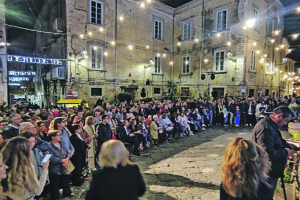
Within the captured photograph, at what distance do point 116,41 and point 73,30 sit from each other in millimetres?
3562

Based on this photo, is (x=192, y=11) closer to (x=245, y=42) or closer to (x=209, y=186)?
(x=245, y=42)

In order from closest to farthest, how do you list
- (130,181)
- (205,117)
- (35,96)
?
1. (130,181)
2. (205,117)
3. (35,96)

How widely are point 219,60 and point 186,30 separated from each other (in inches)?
207

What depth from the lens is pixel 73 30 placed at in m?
12.6

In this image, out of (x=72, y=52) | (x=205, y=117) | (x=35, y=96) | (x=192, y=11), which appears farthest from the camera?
(x=35, y=96)

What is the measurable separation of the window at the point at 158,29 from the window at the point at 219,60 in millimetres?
6020

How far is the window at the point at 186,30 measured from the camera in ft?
60.7

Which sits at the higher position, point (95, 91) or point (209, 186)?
point (95, 91)

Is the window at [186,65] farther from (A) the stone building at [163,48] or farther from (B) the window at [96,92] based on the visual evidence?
(B) the window at [96,92]

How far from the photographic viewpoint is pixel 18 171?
1957mm

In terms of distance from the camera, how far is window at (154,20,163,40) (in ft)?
59.4

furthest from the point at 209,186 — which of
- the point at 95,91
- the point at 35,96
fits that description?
the point at 35,96

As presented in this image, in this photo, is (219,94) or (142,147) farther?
(219,94)

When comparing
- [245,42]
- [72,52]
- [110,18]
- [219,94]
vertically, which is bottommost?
[219,94]
